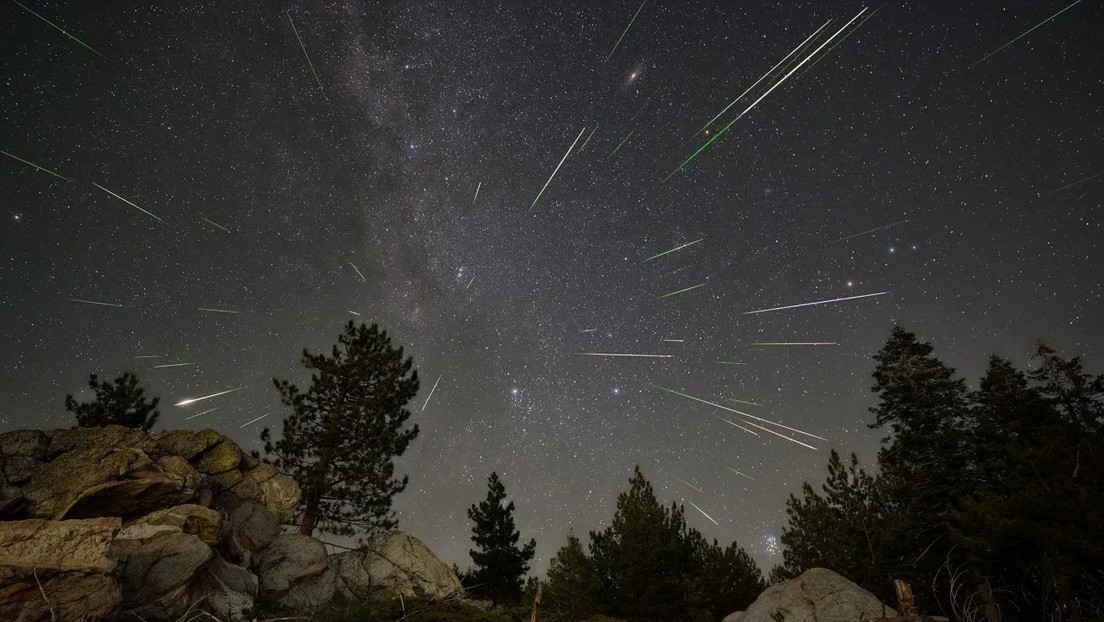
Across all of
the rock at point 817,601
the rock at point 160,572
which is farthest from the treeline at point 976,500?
the rock at point 160,572

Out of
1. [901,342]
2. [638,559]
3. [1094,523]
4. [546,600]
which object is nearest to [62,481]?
[546,600]

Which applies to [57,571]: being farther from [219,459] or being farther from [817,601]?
[817,601]

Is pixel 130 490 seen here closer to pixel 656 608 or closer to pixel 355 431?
pixel 355 431

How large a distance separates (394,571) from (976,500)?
25.5 metres

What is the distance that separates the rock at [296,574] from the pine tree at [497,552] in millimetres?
9478

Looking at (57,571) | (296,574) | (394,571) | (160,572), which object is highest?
(394,571)

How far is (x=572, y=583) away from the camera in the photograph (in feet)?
79.0

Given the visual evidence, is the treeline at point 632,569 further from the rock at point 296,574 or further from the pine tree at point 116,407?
the pine tree at point 116,407

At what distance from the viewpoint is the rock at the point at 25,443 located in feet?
59.9

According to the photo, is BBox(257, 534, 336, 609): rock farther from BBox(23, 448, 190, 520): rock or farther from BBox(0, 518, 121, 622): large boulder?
BBox(0, 518, 121, 622): large boulder

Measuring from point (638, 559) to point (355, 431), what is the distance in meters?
16.7

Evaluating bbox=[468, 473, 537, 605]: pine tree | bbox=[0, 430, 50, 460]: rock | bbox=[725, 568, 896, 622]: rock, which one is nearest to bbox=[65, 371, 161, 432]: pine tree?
bbox=[0, 430, 50, 460]: rock

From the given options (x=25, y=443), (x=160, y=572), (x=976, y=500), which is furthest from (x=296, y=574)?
(x=976, y=500)

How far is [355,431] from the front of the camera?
80.0ft
